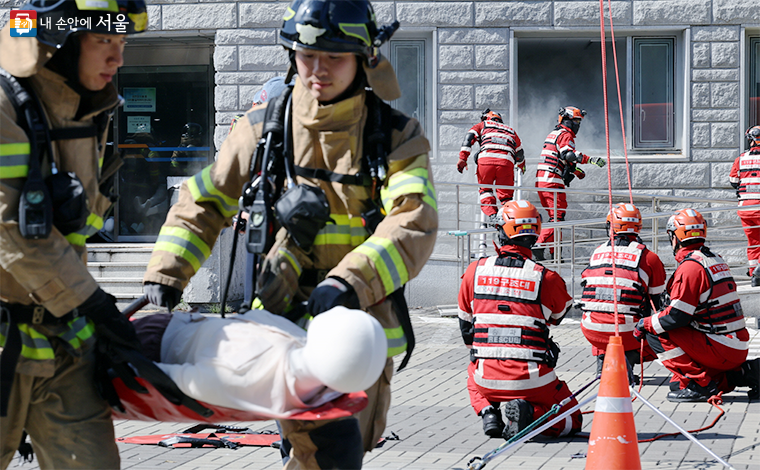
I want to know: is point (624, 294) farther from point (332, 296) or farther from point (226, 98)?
point (226, 98)

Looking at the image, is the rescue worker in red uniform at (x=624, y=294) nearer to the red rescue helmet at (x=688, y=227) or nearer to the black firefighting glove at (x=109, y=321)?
the red rescue helmet at (x=688, y=227)

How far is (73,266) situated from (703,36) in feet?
47.0

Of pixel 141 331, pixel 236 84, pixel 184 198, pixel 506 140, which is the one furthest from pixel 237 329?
pixel 236 84

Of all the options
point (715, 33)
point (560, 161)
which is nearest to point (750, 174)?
point (715, 33)

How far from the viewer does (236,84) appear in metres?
15.5

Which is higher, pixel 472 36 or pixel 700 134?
pixel 472 36

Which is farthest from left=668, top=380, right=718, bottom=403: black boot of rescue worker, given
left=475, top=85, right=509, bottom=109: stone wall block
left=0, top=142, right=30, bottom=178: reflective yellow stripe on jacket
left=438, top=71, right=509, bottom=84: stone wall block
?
left=438, top=71, right=509, bottom=84: stone wall block

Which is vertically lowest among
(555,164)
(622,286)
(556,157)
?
(622,286)

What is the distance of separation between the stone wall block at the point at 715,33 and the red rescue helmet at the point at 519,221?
9.80 m

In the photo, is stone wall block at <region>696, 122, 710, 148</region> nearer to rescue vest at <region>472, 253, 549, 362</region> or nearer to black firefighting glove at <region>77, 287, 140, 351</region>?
rescue vest at <region>472, 253, 549, 362</region>

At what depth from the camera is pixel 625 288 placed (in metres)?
8.34

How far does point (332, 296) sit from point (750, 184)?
12720 mm

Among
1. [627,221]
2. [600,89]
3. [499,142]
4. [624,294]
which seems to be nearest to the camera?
[624,294]

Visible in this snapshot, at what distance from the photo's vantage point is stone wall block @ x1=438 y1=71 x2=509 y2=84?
15578mm
